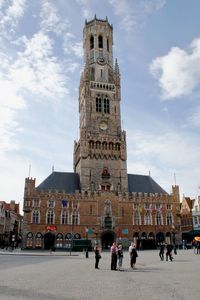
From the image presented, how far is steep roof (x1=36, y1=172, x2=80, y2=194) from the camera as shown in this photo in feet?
207

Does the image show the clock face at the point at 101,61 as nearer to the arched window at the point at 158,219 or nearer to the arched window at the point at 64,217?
the arched window at the point at 64,217

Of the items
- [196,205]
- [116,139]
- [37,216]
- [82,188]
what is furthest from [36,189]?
[196,205]

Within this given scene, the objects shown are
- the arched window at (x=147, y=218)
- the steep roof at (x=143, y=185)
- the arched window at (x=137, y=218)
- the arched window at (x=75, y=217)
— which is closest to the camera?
the arched window at (x=75, y=217)

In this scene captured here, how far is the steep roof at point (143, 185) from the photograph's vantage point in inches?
2680

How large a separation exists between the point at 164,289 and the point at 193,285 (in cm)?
173

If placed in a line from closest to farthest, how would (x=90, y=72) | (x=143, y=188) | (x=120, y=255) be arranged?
(x=120, y=255), (x=143, y=188), (x=90, y=72)

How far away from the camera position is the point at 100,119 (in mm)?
70500

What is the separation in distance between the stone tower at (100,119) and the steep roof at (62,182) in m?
2.01

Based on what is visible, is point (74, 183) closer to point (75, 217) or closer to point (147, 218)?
point (75, 217)

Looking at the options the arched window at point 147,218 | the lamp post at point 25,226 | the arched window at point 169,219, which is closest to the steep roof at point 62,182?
the lamp post at point 25,226

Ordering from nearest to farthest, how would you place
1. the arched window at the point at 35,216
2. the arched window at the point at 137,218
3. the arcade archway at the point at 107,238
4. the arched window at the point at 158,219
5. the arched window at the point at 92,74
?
the arched window at the point at 35,216
the arcade archway at the point at 107,238
the arched window at the point at 137,218
the arched window at the point at 158,219
the arched window at the point at 92,74

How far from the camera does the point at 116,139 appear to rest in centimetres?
6869

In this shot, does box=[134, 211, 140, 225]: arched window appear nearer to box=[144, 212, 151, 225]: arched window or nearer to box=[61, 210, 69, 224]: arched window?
box=[144, 212, 151, 225]: arched window

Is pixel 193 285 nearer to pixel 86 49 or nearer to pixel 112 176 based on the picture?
pixel 112 176
